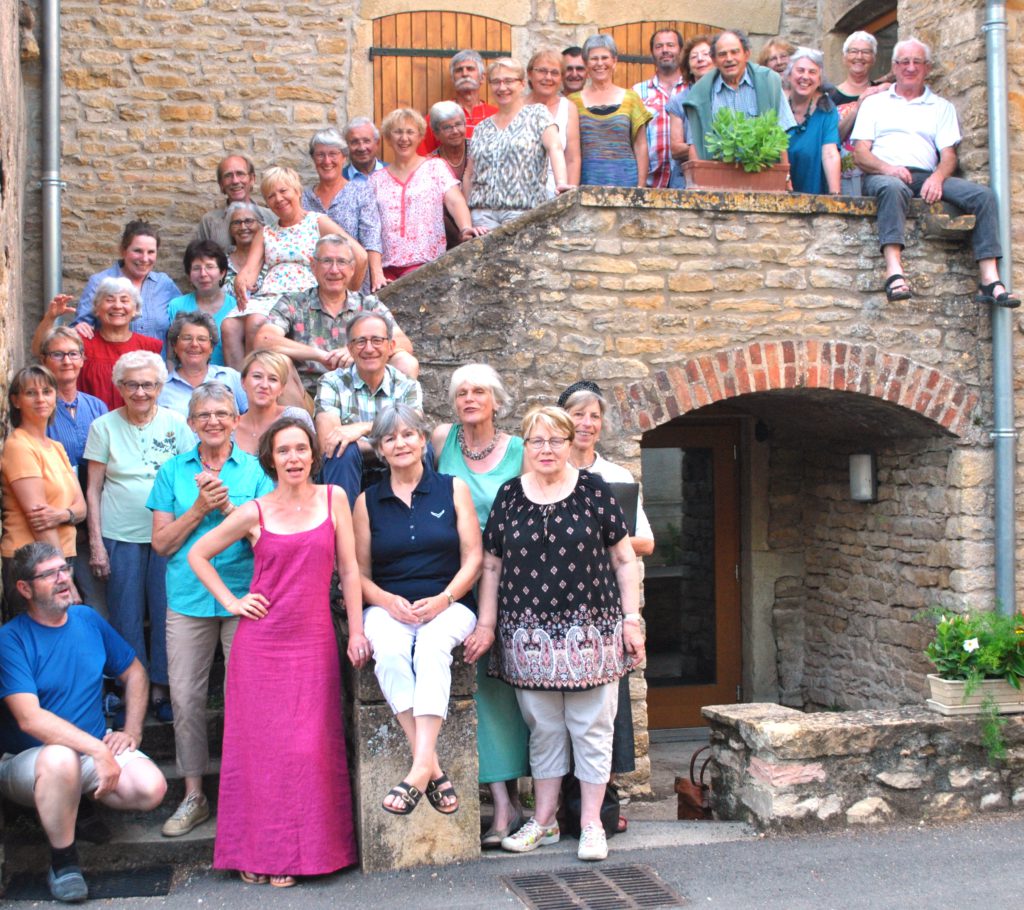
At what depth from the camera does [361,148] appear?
771 centimetres

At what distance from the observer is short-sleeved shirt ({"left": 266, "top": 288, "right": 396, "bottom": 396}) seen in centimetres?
605

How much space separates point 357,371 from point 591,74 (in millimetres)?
3139

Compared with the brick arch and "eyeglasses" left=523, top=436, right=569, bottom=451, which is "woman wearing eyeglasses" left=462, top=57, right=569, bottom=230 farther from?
"eyeglasses" left=523, top=436, right=569, bottom=451

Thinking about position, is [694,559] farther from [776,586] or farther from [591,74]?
[591,74]

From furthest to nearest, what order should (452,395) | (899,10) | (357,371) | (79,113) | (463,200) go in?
1. (79,113)
2. (899,10)
3. (463,200)
4. (357,371)
5. (452,395)

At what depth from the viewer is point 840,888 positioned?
14.5ft

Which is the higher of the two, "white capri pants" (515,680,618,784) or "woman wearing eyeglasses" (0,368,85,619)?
"woman wearing eyeglasses" (0,368,85,619)

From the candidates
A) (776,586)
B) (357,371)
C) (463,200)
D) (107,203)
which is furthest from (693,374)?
(107,203)

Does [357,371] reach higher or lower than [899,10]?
lower

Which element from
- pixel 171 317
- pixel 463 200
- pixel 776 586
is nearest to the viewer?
pixel 171 317

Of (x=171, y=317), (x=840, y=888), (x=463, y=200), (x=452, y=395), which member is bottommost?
(x=840, y=888)

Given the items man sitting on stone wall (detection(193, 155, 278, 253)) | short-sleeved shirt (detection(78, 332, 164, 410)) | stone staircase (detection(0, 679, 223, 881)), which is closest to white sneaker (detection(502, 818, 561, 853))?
stone staircase (detection(0, 679, 223, 881))

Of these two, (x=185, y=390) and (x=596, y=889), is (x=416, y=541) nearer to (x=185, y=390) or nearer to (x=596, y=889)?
(x=596, y=889)

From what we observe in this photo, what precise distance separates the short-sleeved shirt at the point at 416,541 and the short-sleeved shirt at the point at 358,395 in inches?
31.0
